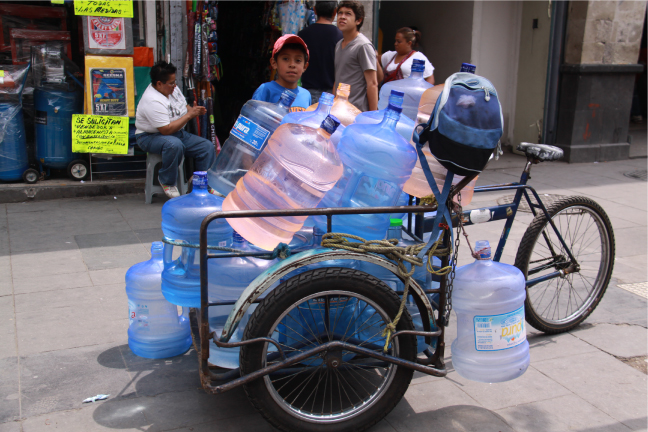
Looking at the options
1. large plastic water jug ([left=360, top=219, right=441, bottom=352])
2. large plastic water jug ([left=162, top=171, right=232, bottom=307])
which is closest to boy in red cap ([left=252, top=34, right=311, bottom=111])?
large plastic water jug ([left=162, top=171, right=232, bottom=307])

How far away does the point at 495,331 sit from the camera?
2.70 metres

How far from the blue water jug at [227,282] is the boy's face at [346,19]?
3.11 m

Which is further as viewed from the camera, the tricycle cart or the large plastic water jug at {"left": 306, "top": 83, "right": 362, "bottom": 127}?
the large plastic water jug at {"left": 306, "top": 83, "right": 362, "bottom": 127}

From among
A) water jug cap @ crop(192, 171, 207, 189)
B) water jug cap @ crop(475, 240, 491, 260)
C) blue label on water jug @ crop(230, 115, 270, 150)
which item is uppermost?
blue label on water jug @ crop(230, 115, 270, 150)

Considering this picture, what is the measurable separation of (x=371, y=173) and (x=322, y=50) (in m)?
3.22

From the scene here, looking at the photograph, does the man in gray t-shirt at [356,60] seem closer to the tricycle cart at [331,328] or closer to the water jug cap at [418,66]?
the water jug cap at [418,66]

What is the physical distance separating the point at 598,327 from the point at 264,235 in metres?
2.56

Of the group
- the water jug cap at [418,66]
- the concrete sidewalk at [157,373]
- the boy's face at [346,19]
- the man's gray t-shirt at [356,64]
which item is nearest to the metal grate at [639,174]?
the concrete sidewalk at [157,373]

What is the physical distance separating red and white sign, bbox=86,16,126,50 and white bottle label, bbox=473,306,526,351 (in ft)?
17.7

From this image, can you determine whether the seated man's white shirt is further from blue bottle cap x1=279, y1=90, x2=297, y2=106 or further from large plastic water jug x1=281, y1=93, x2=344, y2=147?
large plastic water jug x1=281, y1=93, x2=344, y2=147

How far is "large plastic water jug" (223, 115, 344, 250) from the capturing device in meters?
2.77

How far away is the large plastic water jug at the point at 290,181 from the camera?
2.77 meters

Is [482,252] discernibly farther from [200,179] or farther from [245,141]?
[200,179]

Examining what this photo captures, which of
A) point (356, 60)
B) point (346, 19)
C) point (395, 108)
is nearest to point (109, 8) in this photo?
point (346, 19)
